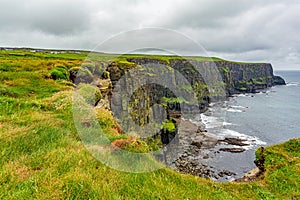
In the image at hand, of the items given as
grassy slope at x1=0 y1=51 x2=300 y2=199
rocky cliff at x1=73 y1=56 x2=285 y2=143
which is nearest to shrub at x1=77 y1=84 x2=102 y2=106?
rocky cliff at x1=73 y1=56 x2=285 y2=143

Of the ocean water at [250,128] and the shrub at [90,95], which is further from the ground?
the shrub at [90,95]

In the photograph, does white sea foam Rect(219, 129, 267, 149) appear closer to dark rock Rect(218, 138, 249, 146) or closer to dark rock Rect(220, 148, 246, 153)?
dark rock Rect(218, 138, 249, 146)

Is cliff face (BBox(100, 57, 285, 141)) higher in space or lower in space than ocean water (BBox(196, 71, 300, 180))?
higher

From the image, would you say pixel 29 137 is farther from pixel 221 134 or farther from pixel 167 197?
pixel 221 134

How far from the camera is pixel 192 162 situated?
49500 millimetres

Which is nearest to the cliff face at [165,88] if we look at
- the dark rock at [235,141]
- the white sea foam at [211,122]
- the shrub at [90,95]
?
the shrub at [90,95]

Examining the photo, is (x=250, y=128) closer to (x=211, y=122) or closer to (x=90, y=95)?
(x=211, y=122)

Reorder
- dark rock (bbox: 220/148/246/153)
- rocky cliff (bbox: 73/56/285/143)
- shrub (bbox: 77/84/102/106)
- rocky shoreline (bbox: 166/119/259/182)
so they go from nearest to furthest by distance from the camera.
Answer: shrub (bbox: 77/84/102/106) < rocky cliff (bbox: 73/56/285/143) < rocky shoreline (bbox: 166/119/259/182) < dark rock (bbox: 220/148/246/153)

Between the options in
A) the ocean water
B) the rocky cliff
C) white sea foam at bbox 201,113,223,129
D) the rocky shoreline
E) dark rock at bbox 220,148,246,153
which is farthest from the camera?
white sea foam at bbox 201,113,223,129

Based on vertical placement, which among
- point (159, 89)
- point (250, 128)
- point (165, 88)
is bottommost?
point (250, 128)

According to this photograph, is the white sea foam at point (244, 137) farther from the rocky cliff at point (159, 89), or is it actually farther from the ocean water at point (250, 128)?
the rocky cliff at point (159, 89)

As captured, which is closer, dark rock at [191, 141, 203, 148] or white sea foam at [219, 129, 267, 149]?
dark rock at [191, 141, 203, 148]

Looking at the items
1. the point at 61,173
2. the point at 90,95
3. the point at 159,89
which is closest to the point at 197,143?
the point at 159,89

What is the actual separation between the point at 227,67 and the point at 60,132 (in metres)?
194
